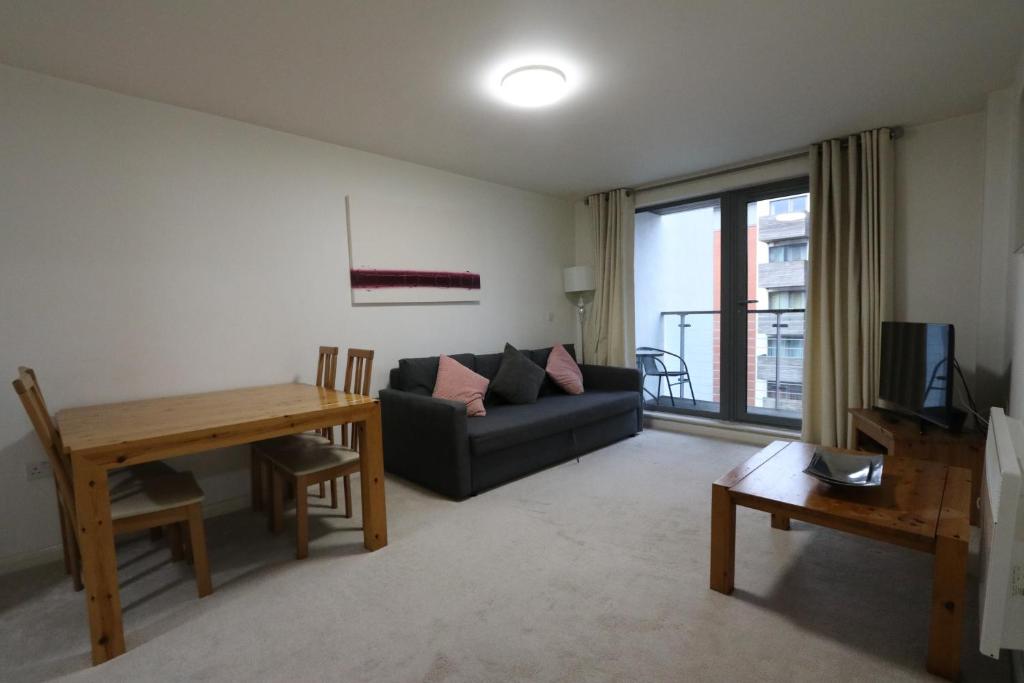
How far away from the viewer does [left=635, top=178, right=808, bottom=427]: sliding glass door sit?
170 inches

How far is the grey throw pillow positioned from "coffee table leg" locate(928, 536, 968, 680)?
2788 mm

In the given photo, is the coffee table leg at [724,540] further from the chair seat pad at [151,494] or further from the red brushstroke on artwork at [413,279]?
the red brushstroke on artwork at [413,279]

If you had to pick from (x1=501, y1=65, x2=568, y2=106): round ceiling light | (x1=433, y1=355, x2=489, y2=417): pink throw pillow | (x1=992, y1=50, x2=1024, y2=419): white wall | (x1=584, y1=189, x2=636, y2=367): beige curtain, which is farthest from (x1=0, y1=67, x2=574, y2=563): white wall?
(x1=992, y1=50, x2=1024, y2=419): white wall

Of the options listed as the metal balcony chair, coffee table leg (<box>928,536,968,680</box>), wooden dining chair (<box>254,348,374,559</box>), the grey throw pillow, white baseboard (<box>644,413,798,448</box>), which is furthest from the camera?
the metal balcony chair

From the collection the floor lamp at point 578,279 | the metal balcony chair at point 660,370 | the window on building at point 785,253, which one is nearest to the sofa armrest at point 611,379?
the floor lamp at point 578,279

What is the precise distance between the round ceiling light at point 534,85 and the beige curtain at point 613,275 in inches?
91.5

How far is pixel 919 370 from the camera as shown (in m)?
2.83

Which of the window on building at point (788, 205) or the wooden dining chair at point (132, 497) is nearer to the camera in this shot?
the wooden dining chair at point (132, 497)

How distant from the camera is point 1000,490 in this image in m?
1.26

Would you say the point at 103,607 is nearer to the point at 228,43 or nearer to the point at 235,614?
the point at 235,614

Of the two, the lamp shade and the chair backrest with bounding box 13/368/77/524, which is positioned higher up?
the lamp shade

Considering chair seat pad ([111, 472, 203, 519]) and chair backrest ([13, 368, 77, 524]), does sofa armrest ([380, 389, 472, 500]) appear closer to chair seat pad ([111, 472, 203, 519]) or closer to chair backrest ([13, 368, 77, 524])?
chair seat pad ([111, 472, 203, 519])

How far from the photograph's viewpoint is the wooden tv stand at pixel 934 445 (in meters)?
2.50

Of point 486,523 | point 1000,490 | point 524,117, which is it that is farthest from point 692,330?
point 1000,490
